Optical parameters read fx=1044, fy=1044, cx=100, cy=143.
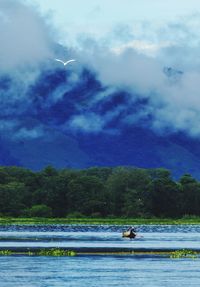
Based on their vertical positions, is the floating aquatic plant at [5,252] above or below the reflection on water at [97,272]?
above

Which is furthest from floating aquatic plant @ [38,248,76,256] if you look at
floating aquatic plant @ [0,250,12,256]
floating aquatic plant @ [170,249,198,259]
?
floating aquatic plant @ [170,249,198,259]

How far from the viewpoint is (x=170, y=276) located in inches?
3091

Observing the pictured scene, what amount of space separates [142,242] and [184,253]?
2715 cm

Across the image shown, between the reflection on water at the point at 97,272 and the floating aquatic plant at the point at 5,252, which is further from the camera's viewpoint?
the floating aquatic plant at the point at 5,252

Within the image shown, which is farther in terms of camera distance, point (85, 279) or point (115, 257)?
point (115, 257)

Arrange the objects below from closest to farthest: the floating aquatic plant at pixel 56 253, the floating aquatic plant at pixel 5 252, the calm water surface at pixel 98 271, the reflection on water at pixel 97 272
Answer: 1. the reflection on water at pixel 97 272
2. the calm water surface at pixel 98 271
3. the floating aquatic plant at pixel 56 253
4. the floating aquatic plant at pixel 5 252

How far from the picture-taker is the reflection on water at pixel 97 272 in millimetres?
73562

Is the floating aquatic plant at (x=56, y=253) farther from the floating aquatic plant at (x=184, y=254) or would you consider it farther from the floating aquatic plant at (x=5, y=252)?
the floating aquatic plant at (x=184, y=254)

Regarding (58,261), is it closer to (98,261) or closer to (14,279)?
(98,261)

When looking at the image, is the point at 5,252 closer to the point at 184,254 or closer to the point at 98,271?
the point at 184,254

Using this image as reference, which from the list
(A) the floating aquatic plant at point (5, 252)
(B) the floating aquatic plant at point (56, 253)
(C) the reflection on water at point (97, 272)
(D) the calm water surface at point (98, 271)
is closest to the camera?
(C) the reflection on water at point (97, 272)

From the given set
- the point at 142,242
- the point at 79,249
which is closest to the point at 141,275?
the point at 79,249

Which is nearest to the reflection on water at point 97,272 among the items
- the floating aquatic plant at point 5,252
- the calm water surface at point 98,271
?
the calm water surface at point 98,271

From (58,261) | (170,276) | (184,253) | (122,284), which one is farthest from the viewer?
(184,253)
